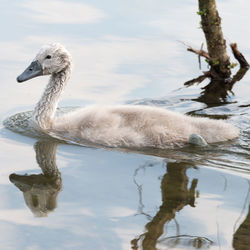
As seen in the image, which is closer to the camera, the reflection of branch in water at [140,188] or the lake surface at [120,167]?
the lake surface at [120,167]

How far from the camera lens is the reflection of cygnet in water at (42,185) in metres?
5.06

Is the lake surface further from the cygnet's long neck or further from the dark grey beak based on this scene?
the dark grey beak

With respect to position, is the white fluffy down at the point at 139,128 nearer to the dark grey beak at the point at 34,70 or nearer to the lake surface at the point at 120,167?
the lake surface at the point at 120,167

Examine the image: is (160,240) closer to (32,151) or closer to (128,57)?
(32,151)

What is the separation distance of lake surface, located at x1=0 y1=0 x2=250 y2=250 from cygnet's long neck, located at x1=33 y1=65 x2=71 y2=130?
35cm

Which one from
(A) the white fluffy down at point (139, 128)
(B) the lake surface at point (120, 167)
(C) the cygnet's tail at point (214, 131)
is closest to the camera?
(B) the lake surface at point (120, 167)

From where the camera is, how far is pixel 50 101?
7.26m

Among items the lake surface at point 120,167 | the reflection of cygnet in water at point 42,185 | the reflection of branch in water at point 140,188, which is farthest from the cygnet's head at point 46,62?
the reflection of branch in water at point 140,188

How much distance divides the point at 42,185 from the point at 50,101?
1907 millimetres

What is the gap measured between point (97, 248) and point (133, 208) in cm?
67

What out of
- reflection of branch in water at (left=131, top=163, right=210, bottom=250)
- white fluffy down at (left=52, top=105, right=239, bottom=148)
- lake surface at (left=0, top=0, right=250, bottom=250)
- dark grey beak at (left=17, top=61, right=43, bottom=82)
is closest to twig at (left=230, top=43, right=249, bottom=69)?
lake surface at (left=0, top=0, right=250, bottom=250)

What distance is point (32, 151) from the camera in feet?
21.1

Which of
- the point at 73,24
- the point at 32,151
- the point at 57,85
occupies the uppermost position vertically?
the point at 73,24

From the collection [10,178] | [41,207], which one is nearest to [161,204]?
[41,207]
